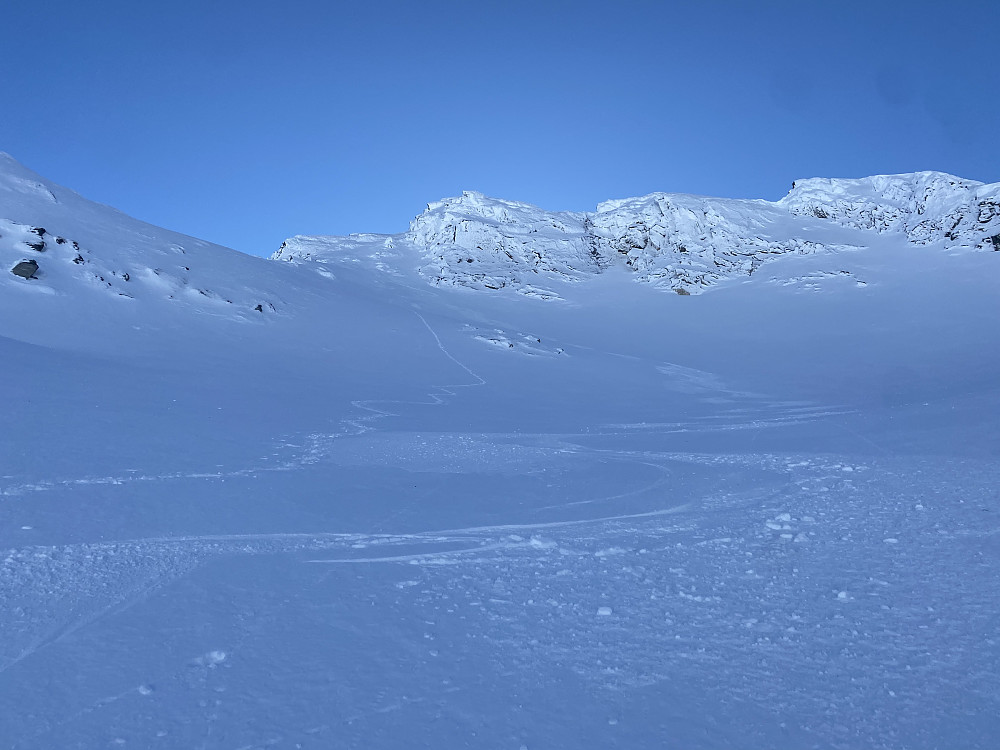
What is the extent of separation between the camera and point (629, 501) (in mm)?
8219

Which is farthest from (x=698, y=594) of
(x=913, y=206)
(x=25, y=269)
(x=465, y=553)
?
(x=913, y=206)

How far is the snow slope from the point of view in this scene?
3.72 metres

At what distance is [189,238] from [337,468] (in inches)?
1263

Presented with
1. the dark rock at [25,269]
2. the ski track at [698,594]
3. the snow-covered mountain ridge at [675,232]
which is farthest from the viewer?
the snow-covered mountain ridge at [675,232]

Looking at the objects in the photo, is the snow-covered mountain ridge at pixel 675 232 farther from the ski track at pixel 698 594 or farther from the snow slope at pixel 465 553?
the ski track at pixel 698 594

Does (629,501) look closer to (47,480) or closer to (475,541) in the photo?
(475,541)

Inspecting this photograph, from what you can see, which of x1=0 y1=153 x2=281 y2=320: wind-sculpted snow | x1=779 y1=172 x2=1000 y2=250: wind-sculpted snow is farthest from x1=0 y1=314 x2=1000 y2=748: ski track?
x1=779 y1=172 x2=1000 y2=250: wind-sculpted snow

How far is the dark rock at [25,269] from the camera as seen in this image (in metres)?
22.4

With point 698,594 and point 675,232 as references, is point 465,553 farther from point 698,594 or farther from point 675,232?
point 675,232

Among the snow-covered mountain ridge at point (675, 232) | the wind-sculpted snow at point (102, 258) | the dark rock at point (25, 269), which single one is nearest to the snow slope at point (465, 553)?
the dark rock at point (25, 269)

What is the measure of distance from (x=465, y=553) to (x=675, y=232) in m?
62.1

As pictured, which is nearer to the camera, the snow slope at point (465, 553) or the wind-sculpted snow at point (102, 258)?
the snow slope at point (465, 553)

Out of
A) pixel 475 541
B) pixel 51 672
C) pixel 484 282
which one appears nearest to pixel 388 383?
pixel 475 541

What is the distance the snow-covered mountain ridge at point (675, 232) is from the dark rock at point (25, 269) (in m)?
32.5
